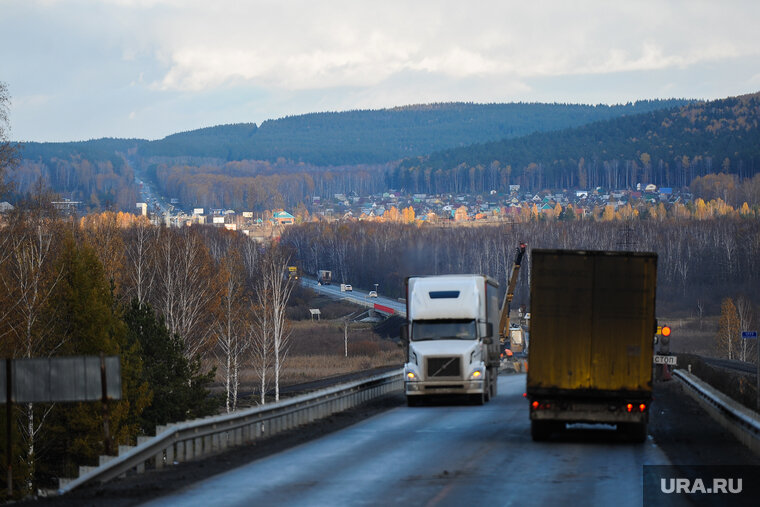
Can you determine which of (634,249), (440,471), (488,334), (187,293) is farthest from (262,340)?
(634,249)

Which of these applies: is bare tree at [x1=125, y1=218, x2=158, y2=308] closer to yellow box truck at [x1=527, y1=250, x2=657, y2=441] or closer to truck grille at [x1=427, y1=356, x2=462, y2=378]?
truck grille at [x1=427, y1=356, x2=462, y2=378]

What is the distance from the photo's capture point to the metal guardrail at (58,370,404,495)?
1739 cm

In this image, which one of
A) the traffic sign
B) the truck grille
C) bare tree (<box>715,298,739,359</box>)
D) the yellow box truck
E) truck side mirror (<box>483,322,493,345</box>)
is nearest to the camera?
the yellow box truck

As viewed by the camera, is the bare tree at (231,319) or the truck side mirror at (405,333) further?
the bare tree at (231,319)

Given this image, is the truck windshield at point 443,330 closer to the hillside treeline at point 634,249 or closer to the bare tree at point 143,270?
the bare tree at point 143,270

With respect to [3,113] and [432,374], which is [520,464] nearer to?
[432,374]

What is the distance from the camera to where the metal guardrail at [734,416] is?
2128cm

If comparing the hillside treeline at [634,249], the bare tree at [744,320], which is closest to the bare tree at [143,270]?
the bare tree at [744,320]

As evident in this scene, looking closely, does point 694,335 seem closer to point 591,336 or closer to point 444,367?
point 444,367

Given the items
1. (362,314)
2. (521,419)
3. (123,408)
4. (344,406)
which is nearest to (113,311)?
(123,408)

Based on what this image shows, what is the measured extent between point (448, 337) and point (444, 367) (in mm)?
1264

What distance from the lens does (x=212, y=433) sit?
2158 cm

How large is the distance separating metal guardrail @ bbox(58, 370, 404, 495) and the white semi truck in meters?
2.36

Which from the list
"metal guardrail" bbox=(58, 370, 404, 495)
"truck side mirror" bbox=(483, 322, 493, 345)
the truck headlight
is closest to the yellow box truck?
"metal guardrail" bbox=(58, 370, 404, 495)
